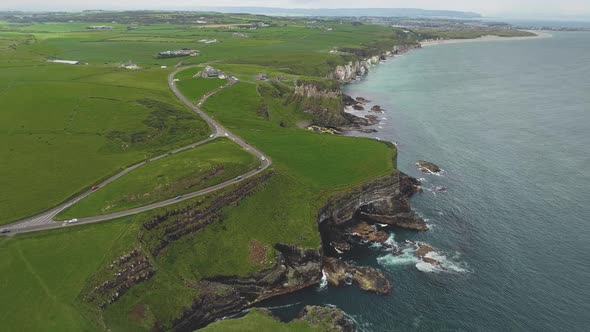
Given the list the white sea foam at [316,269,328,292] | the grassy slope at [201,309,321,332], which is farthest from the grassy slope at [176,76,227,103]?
the grassy slope at [201,309,321,332]

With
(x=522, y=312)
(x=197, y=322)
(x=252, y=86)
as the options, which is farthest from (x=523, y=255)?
(x=252, y=86)

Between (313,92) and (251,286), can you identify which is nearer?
(251,286)

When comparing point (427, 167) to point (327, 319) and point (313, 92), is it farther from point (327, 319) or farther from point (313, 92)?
point (327, 319)

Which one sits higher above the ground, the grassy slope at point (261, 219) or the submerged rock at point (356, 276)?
the grassy slope at point (261, 219)

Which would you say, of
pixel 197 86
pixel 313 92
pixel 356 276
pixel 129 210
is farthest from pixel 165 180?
pixel 313 92

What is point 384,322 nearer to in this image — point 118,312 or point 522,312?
point 522,312

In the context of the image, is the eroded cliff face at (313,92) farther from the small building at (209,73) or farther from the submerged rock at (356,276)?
the submerged rock at (356,276)

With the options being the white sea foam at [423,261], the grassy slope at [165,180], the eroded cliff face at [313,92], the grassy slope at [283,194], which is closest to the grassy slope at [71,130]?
the grassy slope at [165,180]
